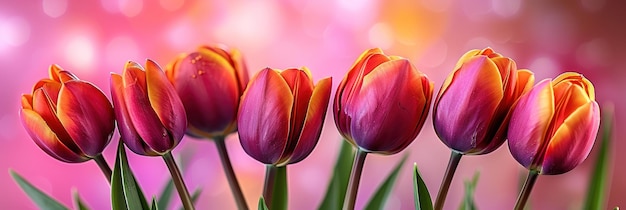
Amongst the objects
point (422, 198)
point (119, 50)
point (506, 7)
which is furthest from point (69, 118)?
point (506, 7)

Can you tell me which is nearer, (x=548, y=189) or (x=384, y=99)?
(x=384, y=99)

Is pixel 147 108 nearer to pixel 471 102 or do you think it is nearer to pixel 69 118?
pixel 69 118

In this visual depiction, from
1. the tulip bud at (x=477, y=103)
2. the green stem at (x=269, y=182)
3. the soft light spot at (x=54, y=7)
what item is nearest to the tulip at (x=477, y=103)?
the tulip bud at (x=477, y=103)

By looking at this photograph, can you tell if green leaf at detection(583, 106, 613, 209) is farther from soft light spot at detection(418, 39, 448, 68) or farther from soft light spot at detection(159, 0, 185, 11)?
soft light spot at detection(159, 0, 185, 11)

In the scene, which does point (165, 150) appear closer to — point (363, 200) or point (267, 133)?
point (267, 133)

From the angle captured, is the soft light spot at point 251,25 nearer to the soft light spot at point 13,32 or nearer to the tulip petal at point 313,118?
the soft light spot at point 13,32

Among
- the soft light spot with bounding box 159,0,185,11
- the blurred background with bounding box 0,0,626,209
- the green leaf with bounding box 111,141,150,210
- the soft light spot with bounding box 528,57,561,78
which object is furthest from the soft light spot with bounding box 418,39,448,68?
the green leaf with bounding box 111,141,150,210

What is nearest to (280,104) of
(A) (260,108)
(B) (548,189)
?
(A) (260,108)
